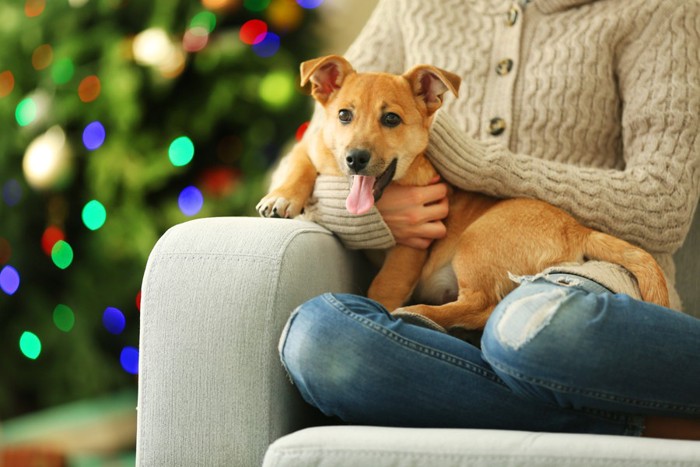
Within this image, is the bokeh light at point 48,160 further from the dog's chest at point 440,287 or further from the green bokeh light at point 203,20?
the dog's chest at point 440,287

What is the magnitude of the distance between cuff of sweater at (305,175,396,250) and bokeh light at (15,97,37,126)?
129 cm

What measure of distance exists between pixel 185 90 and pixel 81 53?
0.33m

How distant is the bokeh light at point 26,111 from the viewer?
94.0 inches

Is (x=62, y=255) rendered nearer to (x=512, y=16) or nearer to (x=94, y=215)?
(x=94, y=215)

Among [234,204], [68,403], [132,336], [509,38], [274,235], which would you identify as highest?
[509,38]

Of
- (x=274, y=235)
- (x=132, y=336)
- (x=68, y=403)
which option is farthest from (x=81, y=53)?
(x=274, y=235)

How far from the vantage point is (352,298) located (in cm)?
117

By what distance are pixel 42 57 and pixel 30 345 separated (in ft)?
3.04

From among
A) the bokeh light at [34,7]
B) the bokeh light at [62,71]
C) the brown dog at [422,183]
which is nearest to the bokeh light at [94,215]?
the bokeh light at [62,71]

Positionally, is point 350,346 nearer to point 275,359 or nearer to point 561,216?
point 275,359

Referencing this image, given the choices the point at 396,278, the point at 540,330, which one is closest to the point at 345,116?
the point at 396,278

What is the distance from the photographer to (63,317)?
2555mm

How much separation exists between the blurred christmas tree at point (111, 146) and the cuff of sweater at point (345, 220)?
97 centimetres

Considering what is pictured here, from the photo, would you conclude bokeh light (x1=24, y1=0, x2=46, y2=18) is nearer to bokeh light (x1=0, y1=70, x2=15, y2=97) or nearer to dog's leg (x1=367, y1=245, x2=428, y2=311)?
bokeh light (x1=0, y1=70, x2=15, y2=97)
